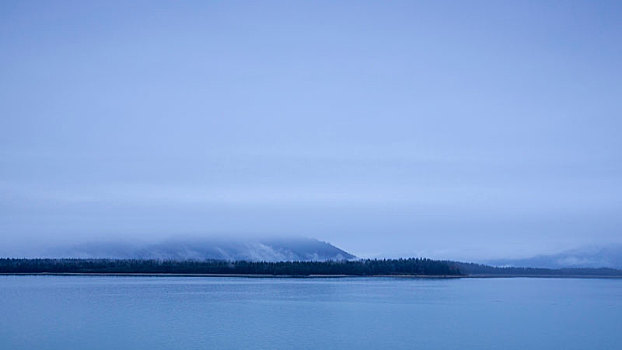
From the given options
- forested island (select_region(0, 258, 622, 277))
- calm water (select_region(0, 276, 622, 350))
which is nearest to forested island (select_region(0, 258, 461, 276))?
forested island (select_region(0, 258, 622, 277))

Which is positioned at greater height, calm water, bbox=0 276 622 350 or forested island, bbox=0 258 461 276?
forested island, bbox=0 258 461 276

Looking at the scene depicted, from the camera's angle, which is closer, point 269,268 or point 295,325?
point 295,325

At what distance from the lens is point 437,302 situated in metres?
37.3

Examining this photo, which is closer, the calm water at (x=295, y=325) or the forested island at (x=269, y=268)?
the calm water at (x=295, y=325)

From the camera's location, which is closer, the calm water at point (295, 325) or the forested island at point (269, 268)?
the calm water at point (295, 325)

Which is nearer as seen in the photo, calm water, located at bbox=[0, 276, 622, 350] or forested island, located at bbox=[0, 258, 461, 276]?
calm water, located at bbox=[0, 276, 622, 350]

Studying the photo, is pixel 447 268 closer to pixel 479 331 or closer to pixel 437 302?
pixel 437 302

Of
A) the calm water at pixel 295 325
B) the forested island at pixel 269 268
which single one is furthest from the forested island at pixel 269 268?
the calm water at pixel 295 325

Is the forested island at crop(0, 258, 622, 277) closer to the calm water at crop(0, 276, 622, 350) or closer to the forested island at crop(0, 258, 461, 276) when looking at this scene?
the forested island at crop(0, 258, 461, 276)

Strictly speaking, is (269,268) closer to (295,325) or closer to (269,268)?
(269,268)

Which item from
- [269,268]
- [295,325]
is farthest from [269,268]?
[295,325]

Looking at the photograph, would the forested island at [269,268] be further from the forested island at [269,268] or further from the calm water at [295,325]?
the calm water at [295,325]

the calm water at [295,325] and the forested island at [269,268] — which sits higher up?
the forested island at [269,268]

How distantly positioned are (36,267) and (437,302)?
7643cm
